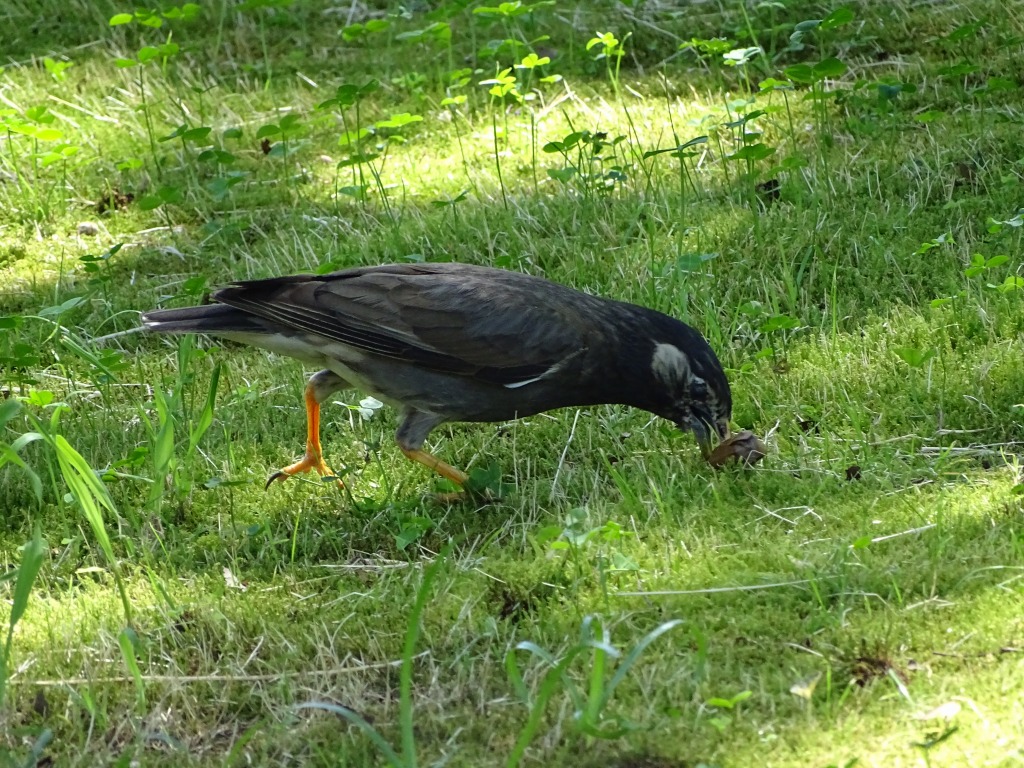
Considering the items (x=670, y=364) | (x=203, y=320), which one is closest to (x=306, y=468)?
(x=203, y=320)

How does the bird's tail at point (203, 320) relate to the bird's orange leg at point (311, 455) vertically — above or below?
above

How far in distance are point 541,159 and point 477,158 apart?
1.36 ft

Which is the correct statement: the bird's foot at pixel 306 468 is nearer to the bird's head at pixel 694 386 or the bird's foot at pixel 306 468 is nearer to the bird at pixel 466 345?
the bird at pixel 466 345

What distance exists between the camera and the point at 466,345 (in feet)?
18.0

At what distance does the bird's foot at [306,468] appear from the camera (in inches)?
216

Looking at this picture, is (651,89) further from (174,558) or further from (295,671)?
(295,671)

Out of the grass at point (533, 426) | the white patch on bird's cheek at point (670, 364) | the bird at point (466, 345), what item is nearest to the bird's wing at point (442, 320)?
the bird at point (466, 345)

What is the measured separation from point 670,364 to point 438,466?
3.50 ft

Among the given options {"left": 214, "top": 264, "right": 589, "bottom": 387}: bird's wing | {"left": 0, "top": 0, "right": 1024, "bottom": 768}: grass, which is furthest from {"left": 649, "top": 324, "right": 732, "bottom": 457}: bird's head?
{"left": 214, "top": 264, "right": 589, "bottom": 387}: bird's wing

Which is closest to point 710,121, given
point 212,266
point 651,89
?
point 651,89

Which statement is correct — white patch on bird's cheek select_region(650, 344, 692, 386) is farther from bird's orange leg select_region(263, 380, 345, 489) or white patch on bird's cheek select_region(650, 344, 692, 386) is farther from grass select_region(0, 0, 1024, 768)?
bird's orange leg select_region(263, 380, 345, 489)

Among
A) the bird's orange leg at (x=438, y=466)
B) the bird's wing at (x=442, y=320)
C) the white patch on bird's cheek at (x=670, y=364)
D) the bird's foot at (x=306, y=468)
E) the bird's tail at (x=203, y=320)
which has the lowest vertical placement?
the bird's orange leg at (x=438, y=466)

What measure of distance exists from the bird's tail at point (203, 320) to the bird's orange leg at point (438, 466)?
88 cm

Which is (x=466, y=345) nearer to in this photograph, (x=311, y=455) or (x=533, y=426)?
(x=533, y=426)
